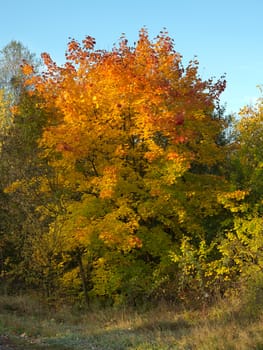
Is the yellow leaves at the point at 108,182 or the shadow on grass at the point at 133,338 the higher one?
the yellow leaves at the point at 108,182

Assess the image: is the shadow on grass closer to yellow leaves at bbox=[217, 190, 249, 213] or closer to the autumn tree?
the autumn tree

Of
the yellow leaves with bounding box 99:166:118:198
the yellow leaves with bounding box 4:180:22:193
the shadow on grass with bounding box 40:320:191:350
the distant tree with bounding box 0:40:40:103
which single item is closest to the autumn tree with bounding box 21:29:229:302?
the yellow leaves with bounding box 99:166:118:198

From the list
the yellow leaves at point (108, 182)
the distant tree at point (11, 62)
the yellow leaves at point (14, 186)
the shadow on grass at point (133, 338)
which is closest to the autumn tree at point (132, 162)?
the yellow leaves at point (108, 182)

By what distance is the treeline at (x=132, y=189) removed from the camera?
13.9 meters

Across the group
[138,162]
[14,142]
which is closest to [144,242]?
[138,162]

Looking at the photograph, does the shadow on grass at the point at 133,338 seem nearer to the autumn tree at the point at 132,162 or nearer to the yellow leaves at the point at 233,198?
the autumn tree at the point at 132,162

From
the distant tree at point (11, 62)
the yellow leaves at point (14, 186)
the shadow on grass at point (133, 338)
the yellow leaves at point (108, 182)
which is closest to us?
the shadow on grass at point (133, 338)

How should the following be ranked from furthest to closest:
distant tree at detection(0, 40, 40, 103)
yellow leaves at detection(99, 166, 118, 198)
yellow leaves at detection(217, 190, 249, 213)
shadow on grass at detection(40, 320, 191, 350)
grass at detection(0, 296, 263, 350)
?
1. distant tree at detection(0, 40, 40, 103)
2. yellow leaves at detection(217, 190, 249, 213)
3. yellow leaves at detection(99, 166, 118, 198)
4. shadow on grass at detection(40, 320, 191, 350)
5. grass at detection(0, 296, 263, 350)

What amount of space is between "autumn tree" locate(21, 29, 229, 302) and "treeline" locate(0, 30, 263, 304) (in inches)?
1.5

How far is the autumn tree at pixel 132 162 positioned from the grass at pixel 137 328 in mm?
1743

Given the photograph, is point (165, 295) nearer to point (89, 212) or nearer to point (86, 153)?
→ point (89, 212)

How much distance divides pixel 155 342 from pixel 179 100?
8.62 m

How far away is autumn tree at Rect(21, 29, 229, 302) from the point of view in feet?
46.3

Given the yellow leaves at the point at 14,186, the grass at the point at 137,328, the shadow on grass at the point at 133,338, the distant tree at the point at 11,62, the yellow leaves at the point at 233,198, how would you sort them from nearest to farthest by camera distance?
the grass at the point at 137,328
the shadow on grass at the point at 133,338
the yellow leaves at the point at 233,198
the yellow leaves at the point at 14,186
the distant tree at the point at 11,62
